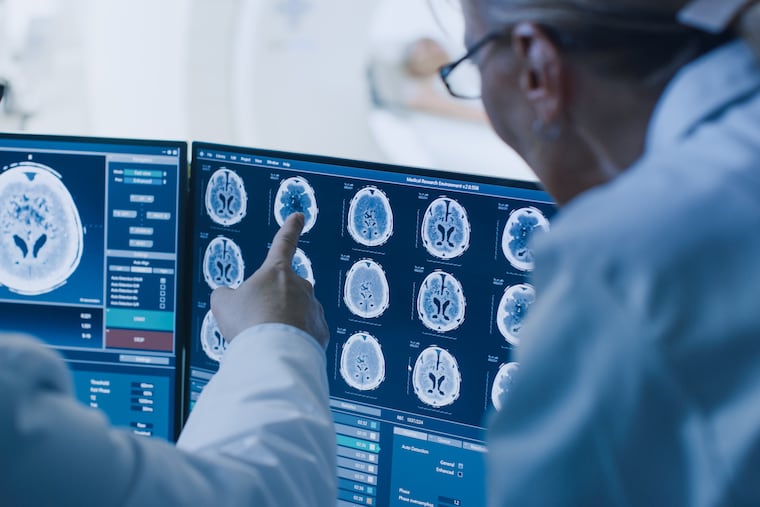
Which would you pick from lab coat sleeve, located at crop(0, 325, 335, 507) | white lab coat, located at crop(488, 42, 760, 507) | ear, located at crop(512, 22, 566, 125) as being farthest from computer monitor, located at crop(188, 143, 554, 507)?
white lab coat, located at crop(488, 42, 760, 507)

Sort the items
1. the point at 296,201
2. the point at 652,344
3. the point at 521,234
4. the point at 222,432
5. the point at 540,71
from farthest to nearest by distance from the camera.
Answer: the point at 296,201
the point at 521,234
the point at 222,432
the point at 540,71
the point at 652,344

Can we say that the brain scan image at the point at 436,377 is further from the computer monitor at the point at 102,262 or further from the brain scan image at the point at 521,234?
the computer monitor at the point at 102,262

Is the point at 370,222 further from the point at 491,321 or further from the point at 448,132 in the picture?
the point at 448,132

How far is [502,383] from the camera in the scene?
1.01m

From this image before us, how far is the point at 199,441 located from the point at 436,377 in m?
0.33

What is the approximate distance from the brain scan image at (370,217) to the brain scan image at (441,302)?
0.08 metres

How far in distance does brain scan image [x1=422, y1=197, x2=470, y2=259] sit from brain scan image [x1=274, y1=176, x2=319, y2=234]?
0.49 feet

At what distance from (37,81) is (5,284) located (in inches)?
82.7

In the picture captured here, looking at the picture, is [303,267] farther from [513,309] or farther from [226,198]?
[513,309]

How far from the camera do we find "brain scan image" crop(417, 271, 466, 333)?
1016 mm

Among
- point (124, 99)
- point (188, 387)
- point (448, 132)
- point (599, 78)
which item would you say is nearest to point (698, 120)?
point (599, 78)

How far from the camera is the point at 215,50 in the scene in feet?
9.53

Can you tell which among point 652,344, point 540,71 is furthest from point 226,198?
point 652,344

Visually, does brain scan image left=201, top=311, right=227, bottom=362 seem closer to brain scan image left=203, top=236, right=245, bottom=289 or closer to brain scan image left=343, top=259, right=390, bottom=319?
brain scan image left=203, top=236, right=245, bottom=289
